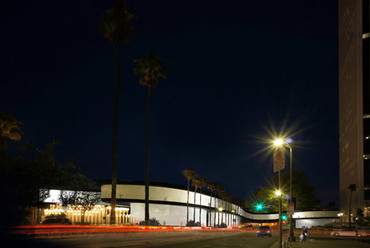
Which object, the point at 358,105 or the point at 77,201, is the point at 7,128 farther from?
the point at 358,105

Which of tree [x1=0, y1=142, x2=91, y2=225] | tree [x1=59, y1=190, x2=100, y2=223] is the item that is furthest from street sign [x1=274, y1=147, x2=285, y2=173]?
tree [x1=59, y1=190, x2=100, y2=223]

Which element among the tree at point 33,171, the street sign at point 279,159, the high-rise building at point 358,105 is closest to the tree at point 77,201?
the tree at point 33,171

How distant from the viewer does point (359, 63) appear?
317 feet

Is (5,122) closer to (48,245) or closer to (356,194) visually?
(48,245)

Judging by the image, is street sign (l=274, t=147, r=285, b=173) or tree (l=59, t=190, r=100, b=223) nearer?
street sign (l=274, t=147, r=285, b=173)

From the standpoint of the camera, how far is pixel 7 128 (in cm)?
3506

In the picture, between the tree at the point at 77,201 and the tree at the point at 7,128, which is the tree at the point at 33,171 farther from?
the tree at the point at 77,201

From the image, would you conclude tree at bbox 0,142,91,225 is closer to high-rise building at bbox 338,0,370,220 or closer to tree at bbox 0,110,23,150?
tree at bbox 0,110,23,150

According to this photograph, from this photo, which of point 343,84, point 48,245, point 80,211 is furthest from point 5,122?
point 343,84

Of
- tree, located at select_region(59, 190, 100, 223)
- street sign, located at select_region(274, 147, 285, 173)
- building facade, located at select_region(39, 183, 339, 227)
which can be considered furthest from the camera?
tree, located at select_region(59, 190, 100, 223)

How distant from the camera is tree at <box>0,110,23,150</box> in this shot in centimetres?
3494

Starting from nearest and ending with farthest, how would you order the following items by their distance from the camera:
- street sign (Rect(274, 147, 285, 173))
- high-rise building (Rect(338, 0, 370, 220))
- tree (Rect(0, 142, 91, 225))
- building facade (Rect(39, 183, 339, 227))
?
street sign (Rect(274, 147, 285, 173))
tree (Rect(0, 142, 91, 225))
building facade (Rect(39, 183, 339, 227))
high-rise building (Rect(338, 0, 370, 220))

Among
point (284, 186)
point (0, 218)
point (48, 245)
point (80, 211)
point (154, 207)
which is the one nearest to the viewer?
point (0, 218)

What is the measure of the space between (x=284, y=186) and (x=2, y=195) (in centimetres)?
12986
